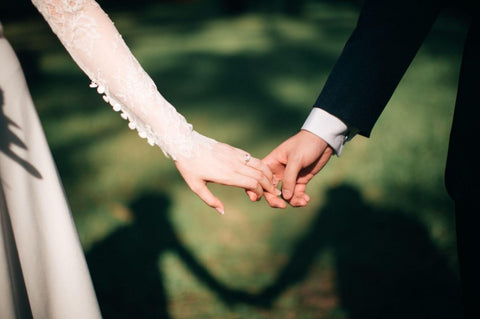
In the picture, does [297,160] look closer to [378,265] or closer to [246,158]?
[246,158]

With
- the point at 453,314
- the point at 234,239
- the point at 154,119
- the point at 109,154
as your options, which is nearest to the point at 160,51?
the point at 109,154

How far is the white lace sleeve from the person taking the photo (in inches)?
30.8

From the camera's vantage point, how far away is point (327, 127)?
1036mm

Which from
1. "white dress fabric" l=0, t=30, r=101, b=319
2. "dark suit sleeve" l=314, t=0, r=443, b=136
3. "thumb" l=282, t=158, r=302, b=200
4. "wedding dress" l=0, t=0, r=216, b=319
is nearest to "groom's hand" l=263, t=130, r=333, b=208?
"thumb" l=282, t=158, r=302, b=200

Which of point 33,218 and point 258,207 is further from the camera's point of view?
point 258,207

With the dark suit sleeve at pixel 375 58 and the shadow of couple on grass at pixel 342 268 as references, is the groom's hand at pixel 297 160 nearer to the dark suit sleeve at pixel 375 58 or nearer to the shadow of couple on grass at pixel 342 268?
the dark suit sleeve at pixel 375 58

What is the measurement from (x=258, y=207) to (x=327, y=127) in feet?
3.45

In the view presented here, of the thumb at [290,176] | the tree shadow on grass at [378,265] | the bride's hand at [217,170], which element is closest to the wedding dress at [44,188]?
the bride's hand at [217,170]

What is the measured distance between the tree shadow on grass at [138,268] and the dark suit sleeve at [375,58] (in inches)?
37.2

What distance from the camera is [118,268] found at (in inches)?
61.9

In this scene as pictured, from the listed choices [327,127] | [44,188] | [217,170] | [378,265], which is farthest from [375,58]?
[378,265]

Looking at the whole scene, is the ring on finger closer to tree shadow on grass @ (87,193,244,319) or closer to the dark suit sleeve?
the dark suit sleeve

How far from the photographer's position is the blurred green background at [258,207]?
1444 millimetres

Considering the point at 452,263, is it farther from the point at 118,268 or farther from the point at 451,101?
the point at 451,101
